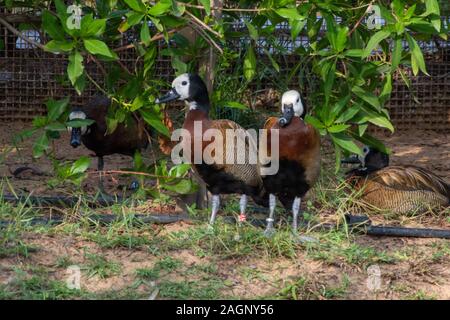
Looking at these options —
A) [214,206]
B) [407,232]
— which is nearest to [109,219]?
[214,206]

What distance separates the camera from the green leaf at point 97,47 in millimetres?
4531

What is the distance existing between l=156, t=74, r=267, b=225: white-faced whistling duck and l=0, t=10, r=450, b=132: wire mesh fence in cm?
276

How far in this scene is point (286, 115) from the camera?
5215 mm

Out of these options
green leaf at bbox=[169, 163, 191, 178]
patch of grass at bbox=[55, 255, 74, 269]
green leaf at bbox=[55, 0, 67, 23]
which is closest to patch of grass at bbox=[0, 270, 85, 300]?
patch of grass at bbox=[55, 255, 74, 269]

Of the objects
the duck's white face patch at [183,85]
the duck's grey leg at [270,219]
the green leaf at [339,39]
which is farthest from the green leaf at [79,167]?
the green leaf at [339,39]

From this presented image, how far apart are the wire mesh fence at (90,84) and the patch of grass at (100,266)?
3.56 metres

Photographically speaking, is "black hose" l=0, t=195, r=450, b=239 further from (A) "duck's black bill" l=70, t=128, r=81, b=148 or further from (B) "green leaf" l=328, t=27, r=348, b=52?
(A) "duck's black bill" l=70, t=128, r=81, b=148

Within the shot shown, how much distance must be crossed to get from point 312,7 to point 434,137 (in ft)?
11.9

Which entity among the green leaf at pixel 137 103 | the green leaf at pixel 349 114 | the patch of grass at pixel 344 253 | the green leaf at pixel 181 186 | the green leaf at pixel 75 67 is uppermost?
the green leaf at pixel 75 67

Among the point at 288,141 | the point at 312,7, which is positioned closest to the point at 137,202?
the point at 288,141

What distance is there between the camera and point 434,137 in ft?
27.7

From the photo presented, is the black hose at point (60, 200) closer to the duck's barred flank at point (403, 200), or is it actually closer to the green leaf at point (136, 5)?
the green leaf at point (136, 5)
